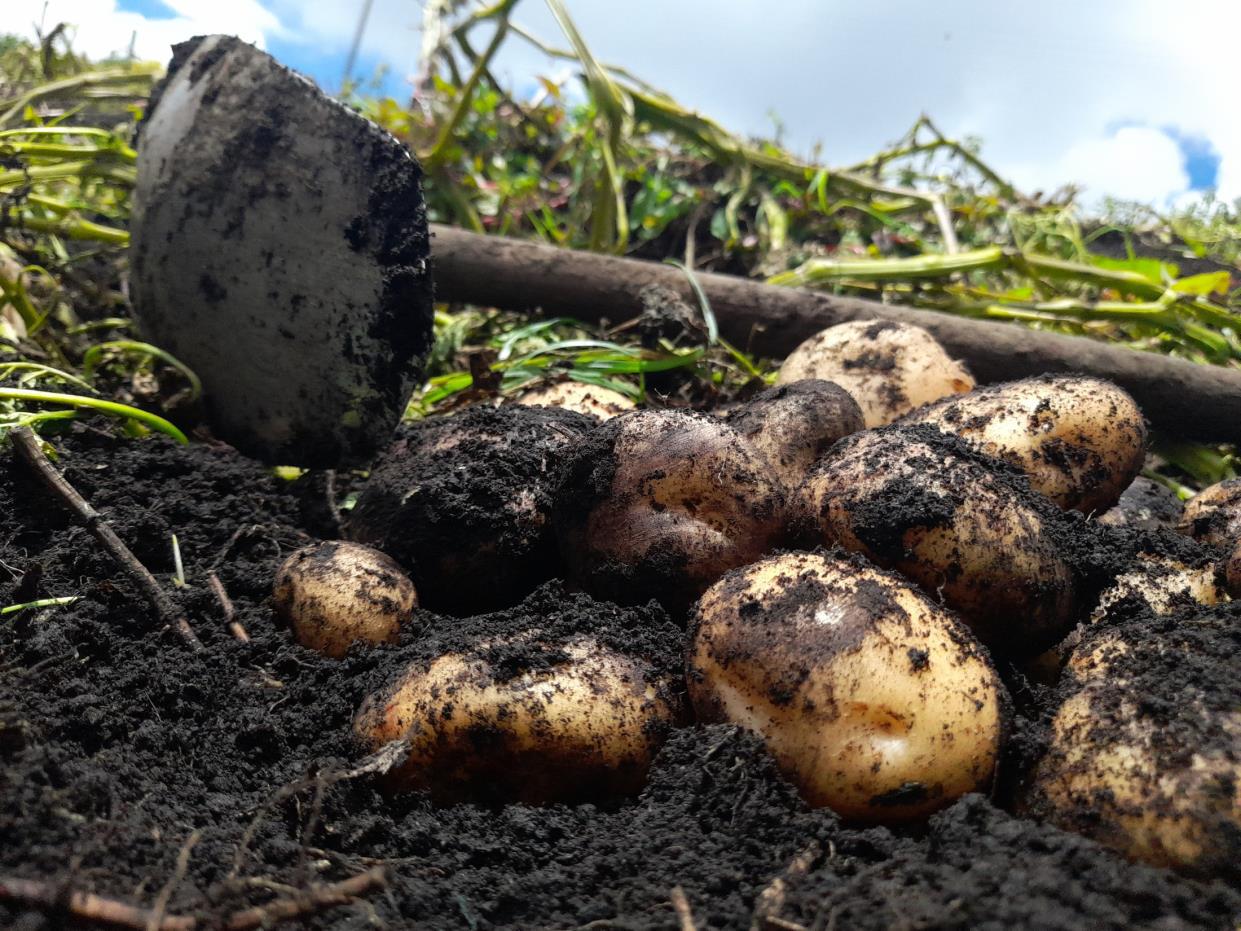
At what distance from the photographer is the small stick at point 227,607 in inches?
68.0

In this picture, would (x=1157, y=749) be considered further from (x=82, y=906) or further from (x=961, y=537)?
(x=82, y=906)

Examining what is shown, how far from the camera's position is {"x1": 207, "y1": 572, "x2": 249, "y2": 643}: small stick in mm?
1727

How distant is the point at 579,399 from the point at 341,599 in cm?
85

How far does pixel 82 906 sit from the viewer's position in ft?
2.85

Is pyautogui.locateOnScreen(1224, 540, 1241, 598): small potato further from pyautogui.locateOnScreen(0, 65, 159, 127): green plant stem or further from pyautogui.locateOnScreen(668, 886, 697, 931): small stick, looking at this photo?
pyautogui.locateOnScreen(0, 65, 159, 127): green plant stem

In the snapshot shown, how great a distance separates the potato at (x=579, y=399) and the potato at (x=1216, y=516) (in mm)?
1259

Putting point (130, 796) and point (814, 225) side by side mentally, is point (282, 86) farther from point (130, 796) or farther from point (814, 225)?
point (814, 225)

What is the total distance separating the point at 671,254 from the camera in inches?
177

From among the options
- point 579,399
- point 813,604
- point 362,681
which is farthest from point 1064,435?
point 362,681

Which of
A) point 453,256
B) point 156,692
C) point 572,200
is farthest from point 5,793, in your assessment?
point 572,200

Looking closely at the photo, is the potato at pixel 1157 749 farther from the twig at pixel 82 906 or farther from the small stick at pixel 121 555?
the small stick at pixel 121 555

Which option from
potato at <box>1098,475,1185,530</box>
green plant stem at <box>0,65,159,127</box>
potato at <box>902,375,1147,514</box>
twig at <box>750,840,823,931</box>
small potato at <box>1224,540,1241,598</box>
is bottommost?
twig at <box>750,840,823,931</box>

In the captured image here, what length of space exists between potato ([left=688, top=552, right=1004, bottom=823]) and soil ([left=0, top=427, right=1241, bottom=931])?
0.05 m

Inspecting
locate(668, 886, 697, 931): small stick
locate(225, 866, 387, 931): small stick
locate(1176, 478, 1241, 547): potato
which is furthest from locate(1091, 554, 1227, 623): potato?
locate(225, 866, 387, 931): small stick
